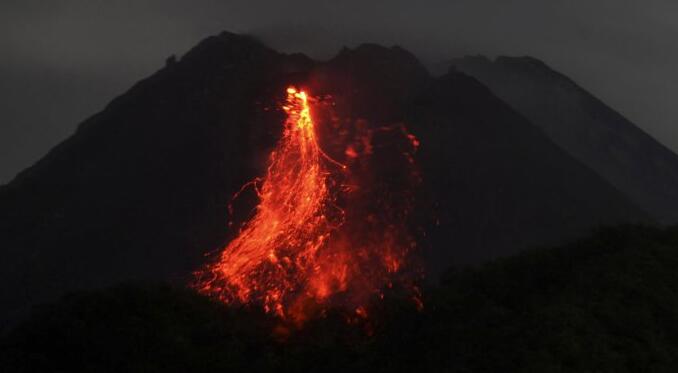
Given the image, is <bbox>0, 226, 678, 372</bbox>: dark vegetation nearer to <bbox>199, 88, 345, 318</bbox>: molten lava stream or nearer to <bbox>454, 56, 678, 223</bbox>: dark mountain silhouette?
<bbox>199, 88, 345, 318</bbox>: molten lava stream

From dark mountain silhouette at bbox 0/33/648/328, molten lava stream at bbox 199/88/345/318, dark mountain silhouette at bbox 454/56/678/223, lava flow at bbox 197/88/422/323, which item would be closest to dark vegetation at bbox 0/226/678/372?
lava flow at bbox 197/88/422/323

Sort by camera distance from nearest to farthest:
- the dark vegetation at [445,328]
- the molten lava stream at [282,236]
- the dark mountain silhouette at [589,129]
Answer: the dark vegetation at [445,328]
the molten lava stream at [282,236]
the dark mountain silhouette at [589,129]

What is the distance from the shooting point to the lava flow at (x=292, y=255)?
30.0 m

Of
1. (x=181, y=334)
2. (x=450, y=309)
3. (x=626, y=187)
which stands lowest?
(x=626, y=187)

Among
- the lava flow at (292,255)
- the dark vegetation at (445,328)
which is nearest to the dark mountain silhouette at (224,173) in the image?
the lava flow at (292,255)

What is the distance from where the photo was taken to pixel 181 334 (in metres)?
20.1

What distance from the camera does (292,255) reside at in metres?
34.0

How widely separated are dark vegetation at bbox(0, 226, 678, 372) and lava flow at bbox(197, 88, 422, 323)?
1.85 meters

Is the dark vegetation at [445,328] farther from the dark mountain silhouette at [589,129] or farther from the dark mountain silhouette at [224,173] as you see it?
the dark mountain silhouette at [589,129]

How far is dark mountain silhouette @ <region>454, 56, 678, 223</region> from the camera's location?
119 m

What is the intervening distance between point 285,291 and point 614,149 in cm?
10742

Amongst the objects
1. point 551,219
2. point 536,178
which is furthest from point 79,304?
point 536,178

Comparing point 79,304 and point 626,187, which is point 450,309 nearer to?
point 79,304

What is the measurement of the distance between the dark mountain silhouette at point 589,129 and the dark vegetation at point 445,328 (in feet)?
291
